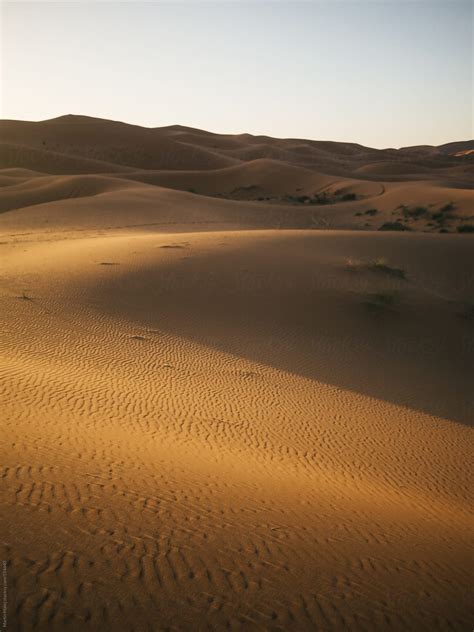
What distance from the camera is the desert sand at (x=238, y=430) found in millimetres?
3801

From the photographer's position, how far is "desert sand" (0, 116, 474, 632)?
380cm

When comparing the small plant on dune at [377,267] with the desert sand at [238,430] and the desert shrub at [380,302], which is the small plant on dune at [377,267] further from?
the desert shrub at [380,302]

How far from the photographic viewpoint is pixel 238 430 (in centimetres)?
817

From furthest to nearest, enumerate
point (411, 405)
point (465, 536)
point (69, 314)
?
point (69, 314) < point (411, 405) < point (465, 536)

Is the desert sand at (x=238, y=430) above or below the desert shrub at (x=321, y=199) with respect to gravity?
below

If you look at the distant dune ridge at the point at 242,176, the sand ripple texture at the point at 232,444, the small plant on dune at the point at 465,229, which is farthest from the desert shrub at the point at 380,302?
the distant dune ridge at the point at 242,176

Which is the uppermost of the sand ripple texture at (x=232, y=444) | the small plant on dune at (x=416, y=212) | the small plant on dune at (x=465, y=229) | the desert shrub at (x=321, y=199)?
the desert shrub at (x=321, y=199)

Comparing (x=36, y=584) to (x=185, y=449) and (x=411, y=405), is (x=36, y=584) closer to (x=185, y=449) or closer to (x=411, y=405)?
(x=185, y=449)

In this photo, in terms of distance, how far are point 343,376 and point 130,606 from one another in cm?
927

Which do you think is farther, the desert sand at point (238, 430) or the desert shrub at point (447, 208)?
the desert shrub at point (447, 208)

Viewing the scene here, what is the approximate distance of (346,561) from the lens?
4.43 m

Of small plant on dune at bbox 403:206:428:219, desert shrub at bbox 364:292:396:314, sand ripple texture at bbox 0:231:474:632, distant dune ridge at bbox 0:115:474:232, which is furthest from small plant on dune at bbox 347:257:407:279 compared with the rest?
small plant on dune at bbox 403:206:428:219

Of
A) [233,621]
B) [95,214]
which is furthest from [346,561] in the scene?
[95,214]

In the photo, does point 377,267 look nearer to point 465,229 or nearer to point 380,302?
point 380,302
